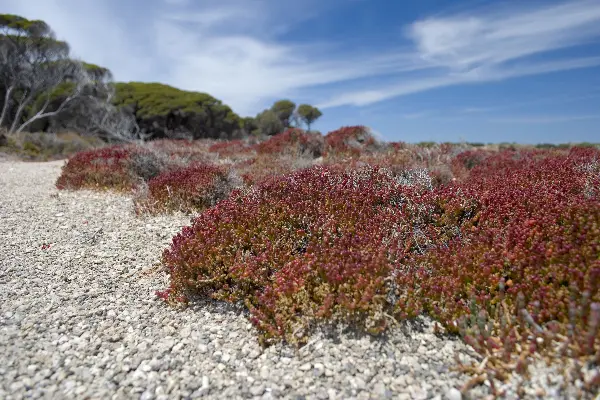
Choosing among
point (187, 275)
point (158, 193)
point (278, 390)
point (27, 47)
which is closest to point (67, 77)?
point (27, 47)

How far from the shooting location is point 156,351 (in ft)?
11.0

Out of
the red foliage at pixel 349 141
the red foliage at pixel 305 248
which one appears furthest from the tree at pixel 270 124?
the red foliage at pixel 305 248

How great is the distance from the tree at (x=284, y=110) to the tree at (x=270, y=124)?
2.58 m

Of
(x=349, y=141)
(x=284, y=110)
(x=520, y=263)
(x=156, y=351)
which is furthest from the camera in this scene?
(x=284, y=110)

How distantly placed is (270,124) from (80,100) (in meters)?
18.2

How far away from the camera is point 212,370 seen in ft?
10.2

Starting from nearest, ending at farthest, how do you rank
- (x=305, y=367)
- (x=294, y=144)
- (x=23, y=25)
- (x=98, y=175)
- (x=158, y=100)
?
(x=305, y=367) → (x=98, y=175) → (x=294, y=144) → (x=23, y=25) → (x=158, y=100)

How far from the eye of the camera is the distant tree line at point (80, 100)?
25.7 m

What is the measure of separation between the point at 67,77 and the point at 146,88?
26.7 ft

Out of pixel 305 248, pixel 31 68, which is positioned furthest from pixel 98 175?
pixel 31 68

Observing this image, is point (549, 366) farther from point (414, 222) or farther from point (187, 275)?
point (187, 275)

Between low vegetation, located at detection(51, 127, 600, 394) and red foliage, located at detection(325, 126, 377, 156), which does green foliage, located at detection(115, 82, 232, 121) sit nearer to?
red foliage, located at detection(325, 126, 377, 156)

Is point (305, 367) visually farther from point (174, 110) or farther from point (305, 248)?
point (174, 110)

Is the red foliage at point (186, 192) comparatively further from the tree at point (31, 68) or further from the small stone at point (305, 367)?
the tree at point (31, 68)
